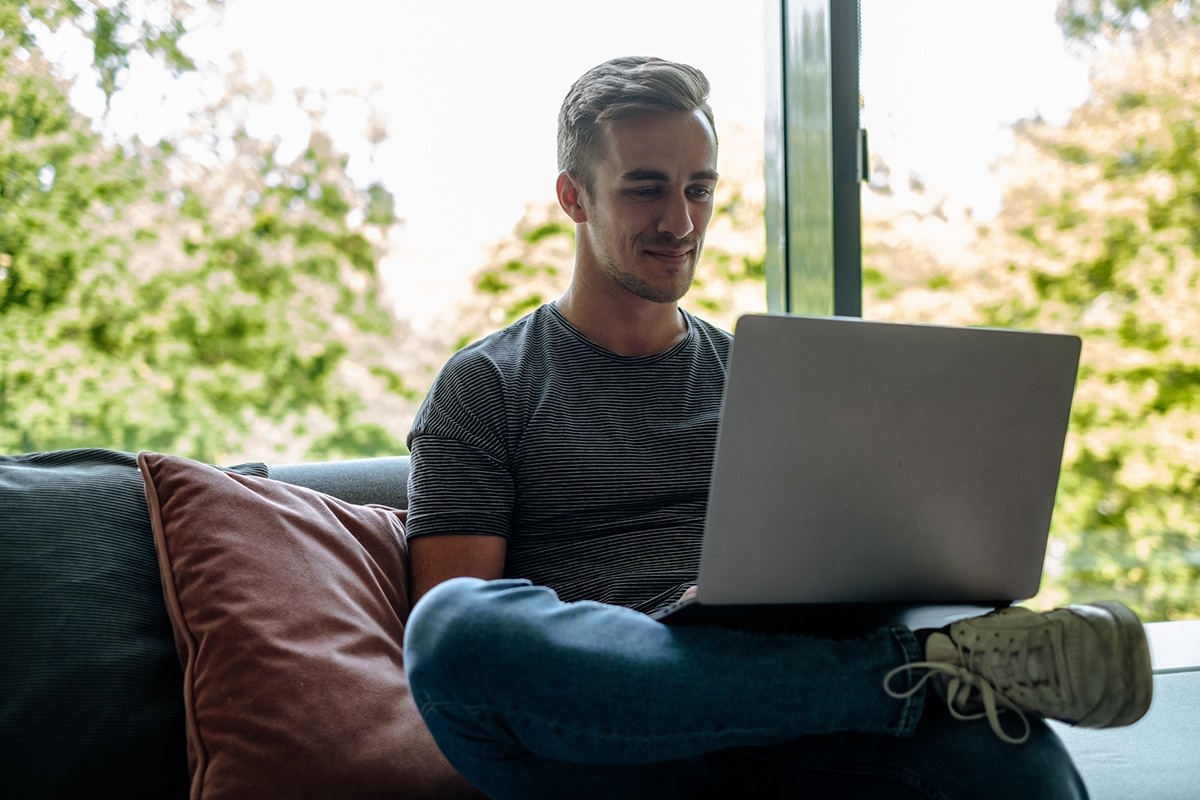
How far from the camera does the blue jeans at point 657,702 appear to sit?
93 centimetres

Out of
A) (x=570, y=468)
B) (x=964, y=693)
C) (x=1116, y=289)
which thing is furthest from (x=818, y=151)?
(x=964, y=693)

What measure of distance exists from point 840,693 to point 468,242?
6.64ft

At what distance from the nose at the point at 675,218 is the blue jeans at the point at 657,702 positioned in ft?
2.51

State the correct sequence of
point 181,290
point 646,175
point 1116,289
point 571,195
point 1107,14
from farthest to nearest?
point 1116,289, point 1107,14, point 181,290, point 571,195, point 646,175

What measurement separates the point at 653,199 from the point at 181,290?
1.58m

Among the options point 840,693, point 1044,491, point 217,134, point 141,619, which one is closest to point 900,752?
point 840,693

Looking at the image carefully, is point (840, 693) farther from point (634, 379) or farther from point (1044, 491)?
point (634, 379)

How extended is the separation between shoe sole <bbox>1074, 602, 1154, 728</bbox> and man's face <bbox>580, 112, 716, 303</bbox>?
2.84 feet

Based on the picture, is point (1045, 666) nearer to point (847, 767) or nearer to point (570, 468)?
point (847, 767)

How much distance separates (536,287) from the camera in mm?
2812

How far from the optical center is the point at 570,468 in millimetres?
1400

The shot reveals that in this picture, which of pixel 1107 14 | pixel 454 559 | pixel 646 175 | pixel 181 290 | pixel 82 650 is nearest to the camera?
pixel 82 650

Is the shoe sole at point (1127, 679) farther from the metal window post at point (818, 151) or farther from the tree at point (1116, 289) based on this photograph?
the tree at point (1116, 289)

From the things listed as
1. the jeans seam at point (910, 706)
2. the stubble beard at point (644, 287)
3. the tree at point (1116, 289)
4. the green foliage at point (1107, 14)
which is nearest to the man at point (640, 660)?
the jeans seam at point (910, 706)
